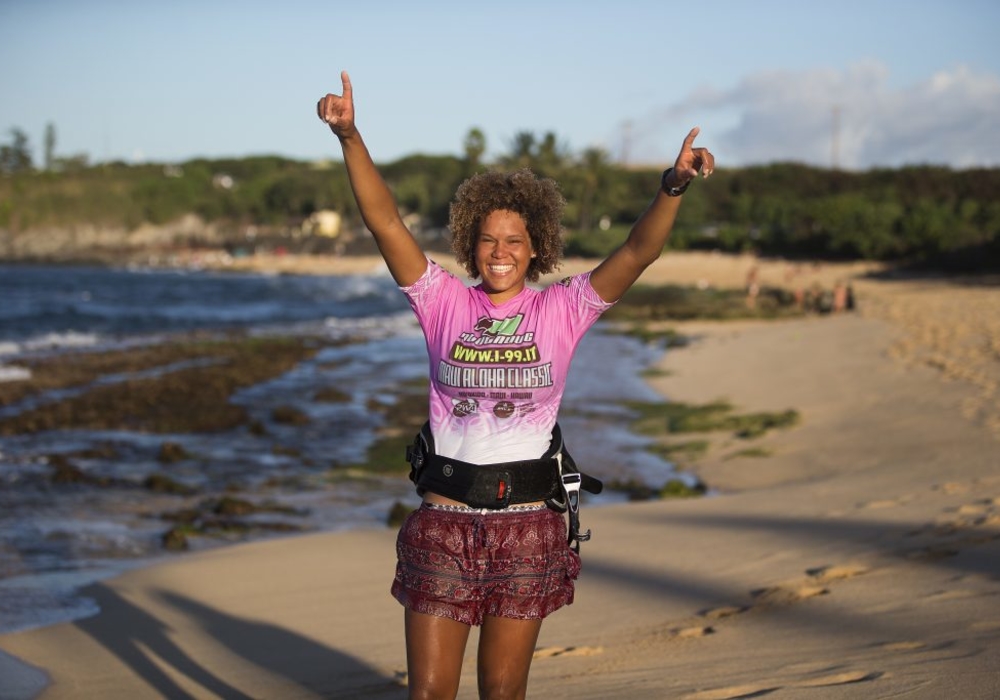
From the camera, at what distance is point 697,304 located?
42469mm

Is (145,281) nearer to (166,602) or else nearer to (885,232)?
(885,232)

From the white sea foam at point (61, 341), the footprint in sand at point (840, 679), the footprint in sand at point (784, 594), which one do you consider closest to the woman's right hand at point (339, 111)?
the footprint in sand at point (840, 679)

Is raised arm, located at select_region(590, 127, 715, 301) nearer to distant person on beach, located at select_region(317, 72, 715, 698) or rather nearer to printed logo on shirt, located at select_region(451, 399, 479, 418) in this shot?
distant person on beach, located at select_region(317, 72, 715, 698)

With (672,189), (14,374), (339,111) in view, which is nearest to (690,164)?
(672,189)

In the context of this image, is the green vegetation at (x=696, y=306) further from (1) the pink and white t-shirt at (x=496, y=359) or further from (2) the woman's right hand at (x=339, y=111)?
(2) the woman's right hand at (x=339, y=111)

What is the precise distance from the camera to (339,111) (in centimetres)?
340

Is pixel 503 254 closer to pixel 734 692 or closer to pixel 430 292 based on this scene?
pixel 430 292

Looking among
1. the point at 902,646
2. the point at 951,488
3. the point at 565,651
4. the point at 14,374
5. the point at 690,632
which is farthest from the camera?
the point at 14,374

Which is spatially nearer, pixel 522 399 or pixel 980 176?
pixel 522 399

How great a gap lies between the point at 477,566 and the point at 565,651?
237 cm

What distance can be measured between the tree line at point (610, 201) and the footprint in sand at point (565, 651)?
2344 mm

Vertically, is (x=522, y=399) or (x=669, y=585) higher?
(x=522, y=399)

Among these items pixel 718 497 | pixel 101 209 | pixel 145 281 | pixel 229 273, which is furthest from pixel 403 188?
pixel 718 497

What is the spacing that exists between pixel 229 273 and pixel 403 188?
20981mm
